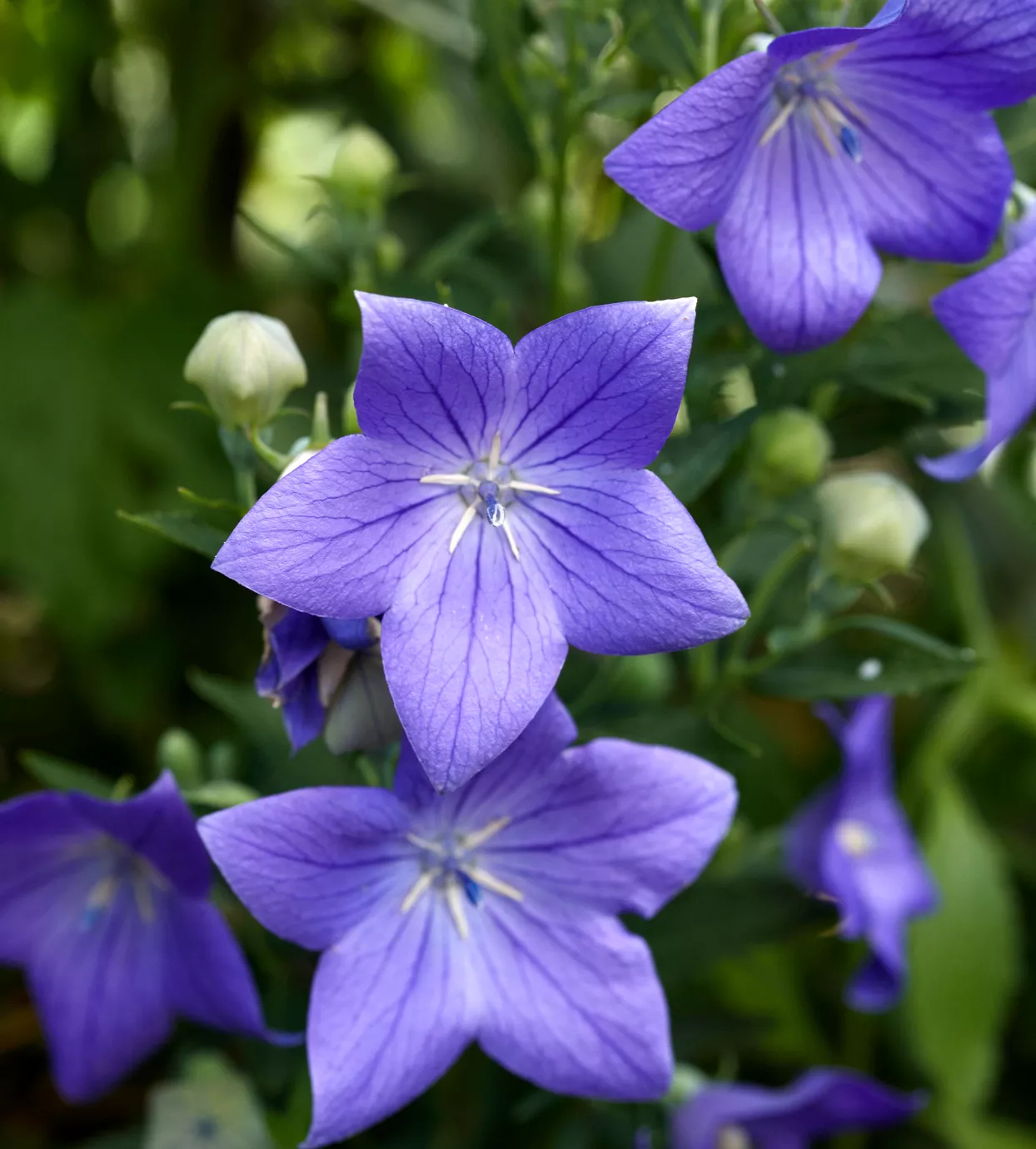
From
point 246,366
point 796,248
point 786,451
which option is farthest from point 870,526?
point 246,366

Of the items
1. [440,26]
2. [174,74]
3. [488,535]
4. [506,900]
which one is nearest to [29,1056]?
[506,900]

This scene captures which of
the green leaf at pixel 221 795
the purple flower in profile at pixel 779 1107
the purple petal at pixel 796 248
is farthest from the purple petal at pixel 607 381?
the purple flower in profile at pixel 779 1107

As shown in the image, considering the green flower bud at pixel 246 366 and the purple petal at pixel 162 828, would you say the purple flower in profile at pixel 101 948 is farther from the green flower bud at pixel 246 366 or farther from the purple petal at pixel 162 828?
the green flower bud at pixel 246 366

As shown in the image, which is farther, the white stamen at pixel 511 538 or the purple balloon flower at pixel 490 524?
the white stamen at pixel 511 538

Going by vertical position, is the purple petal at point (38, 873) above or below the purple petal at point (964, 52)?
below

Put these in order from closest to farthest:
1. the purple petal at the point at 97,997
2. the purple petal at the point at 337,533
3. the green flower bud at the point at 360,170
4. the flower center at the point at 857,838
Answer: the purple petal at the point at 337,533
the purple petal at the point at 97,997
the green flower bud at the point at 360,170
the flower center at the point at 857,838

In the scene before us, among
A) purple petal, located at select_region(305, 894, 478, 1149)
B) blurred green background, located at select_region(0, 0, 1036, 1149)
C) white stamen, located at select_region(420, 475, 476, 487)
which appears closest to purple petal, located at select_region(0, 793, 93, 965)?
blurred green background, located at select_region(0, 0, 1036, 1149)

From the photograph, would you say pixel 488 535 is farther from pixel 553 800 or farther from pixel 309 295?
pixel 309 295
